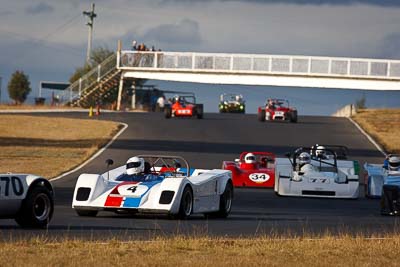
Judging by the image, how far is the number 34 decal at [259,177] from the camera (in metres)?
32.5

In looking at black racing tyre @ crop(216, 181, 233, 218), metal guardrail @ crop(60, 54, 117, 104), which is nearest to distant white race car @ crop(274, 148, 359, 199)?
black racing tyre @ crop(216, 181, 233, 218)

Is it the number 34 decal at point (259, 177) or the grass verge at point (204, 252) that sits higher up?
the grass verge at point (204, 252)

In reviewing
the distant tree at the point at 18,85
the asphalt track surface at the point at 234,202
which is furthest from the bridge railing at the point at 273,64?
the distant tree at the point at 18,85

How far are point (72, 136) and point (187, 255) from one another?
1625 inches

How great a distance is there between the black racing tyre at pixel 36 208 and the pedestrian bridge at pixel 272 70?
5571 cm

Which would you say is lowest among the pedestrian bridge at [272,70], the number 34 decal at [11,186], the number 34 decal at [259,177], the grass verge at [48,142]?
the grass verge at [48,142]

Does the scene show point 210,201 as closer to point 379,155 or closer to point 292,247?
point 292,247

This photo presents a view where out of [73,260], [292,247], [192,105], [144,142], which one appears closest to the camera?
[73,260]

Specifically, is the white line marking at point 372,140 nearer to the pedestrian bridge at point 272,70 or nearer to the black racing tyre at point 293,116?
the black racing tyre at point 293,116

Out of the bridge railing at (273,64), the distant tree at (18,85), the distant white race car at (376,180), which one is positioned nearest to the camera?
the distant white race car at (376,180)

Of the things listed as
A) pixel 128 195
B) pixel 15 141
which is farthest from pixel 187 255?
pixel 15 141

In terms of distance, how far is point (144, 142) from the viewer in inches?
1983

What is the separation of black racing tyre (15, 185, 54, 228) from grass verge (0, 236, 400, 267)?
2418mm

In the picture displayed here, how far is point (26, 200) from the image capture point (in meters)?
16.9
